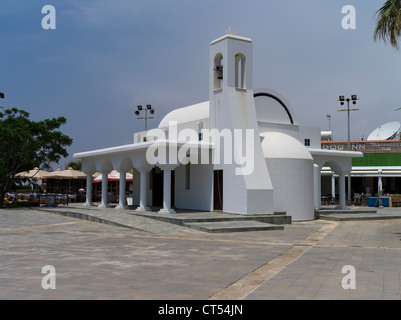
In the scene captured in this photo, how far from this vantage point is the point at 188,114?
23453 mm

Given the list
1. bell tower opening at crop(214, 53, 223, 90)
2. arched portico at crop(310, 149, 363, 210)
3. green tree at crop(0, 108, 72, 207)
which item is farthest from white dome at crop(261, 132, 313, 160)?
green tree at crop(0, 108, 72, 207)

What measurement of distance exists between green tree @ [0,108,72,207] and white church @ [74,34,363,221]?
9.66 feet

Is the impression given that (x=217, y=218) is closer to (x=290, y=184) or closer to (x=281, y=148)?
(x=290, y=184)

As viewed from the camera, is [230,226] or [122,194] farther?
[122,194]

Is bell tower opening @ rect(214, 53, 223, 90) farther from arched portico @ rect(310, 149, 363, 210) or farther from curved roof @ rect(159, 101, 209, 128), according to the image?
arched portico @ rect(310, 149, 363, 210)

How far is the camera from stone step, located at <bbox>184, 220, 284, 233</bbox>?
14.7m

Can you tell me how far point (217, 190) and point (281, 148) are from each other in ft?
11.3

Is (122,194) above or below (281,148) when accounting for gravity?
below

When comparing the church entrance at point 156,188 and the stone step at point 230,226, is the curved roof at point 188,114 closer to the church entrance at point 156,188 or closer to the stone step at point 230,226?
the church entrance at point 156,188

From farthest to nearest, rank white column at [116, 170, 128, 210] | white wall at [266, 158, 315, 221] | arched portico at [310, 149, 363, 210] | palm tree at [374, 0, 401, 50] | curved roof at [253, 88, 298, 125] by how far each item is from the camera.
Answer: arched portico at [310, 149, 363, 210] → white column at [116, 170, 128, 210] → curved roof at [253, 88, 298, 125] → white wall at [266, 158, 315, 221] → palm tree at [374, 0, 401, 50]

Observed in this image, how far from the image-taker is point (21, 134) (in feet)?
75.0

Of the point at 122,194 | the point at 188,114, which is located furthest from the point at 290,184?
the point at 122,194
